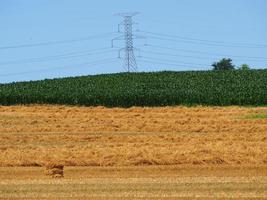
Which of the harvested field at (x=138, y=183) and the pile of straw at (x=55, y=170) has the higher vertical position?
the pile of straw at (x=55, y=170)

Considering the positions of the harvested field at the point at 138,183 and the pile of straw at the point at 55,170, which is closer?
the harvested field at the point at 138,183

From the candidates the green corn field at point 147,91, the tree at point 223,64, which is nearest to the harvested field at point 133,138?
the green corn field at point 147,91

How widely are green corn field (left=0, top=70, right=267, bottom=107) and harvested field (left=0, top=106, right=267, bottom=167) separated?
4.16 metres

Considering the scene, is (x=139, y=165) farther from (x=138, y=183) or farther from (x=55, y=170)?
(x=138, y=183)

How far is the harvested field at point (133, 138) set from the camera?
12773 millimetres

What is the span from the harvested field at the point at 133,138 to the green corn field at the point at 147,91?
4155 millimetres

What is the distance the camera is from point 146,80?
44812 mm

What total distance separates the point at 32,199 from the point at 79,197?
0.67m

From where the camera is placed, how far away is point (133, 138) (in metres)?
18.1

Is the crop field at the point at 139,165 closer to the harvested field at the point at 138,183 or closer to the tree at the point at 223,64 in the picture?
the harvested field at the point at 138,183

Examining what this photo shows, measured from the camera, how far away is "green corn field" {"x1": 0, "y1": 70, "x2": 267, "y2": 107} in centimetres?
3562

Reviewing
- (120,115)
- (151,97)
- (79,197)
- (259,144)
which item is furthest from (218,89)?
(79,197)

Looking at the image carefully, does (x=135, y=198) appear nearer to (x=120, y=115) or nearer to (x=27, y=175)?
(x=27, y=175)

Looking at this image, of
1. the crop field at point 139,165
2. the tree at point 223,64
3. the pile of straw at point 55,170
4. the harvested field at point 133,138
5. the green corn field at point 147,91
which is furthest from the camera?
the tree at point 223,64
